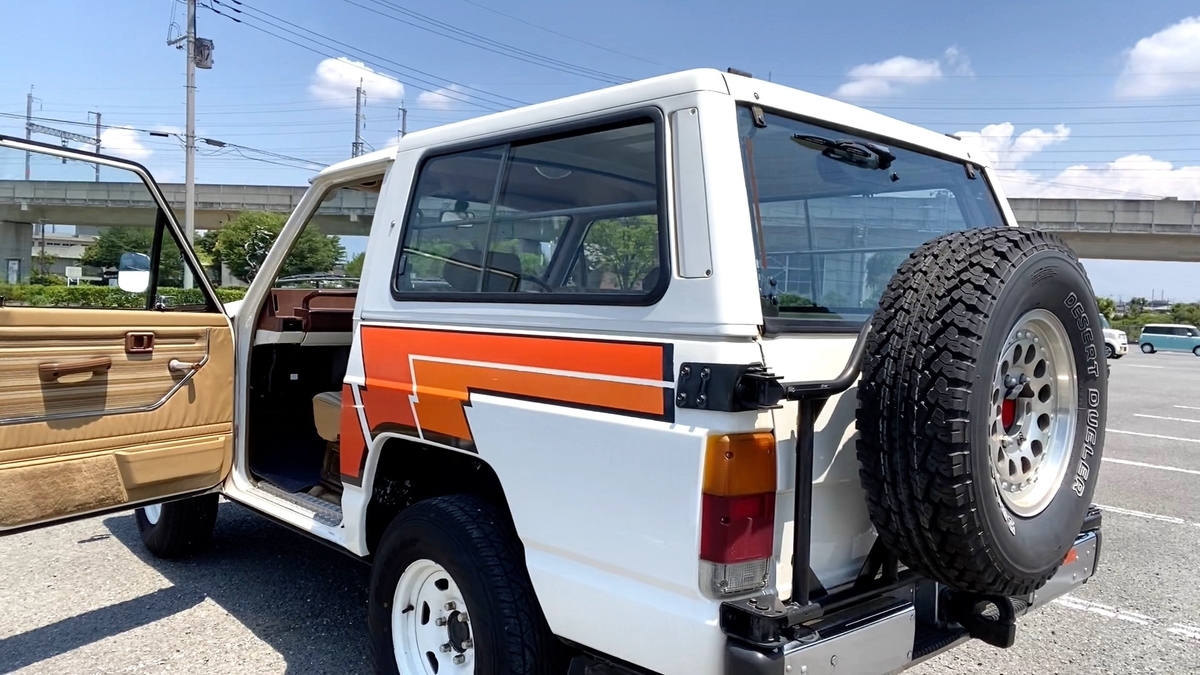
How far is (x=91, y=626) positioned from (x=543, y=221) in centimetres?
299

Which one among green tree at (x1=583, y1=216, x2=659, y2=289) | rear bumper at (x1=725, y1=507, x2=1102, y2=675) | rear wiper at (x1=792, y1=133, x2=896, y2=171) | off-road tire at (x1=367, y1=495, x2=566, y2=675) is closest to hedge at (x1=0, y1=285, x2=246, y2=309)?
off-road tire at (x1=367, y1=495, x2=566, y2=675)

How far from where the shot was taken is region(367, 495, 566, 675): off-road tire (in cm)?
242

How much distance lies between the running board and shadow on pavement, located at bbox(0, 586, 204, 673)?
2.40 feet

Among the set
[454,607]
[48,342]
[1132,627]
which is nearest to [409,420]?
[454,607]

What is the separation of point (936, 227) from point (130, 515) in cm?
537

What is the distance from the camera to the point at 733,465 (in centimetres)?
198

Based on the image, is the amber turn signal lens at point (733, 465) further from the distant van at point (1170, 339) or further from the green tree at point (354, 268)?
the distant van at point (1170, 339)

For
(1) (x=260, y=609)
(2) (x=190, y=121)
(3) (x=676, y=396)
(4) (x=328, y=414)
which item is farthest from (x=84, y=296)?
(2) (x=190, y=121)

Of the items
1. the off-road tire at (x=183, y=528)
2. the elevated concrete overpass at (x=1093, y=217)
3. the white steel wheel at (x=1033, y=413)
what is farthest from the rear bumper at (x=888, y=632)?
the elevated concrete overpass at (x=1093, y=217)

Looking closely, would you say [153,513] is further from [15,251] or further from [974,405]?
[974,405]

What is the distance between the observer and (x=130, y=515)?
555 cm

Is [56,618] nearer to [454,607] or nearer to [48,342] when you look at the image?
[48,342]

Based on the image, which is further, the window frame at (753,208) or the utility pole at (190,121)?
the utility pole at (190,121)

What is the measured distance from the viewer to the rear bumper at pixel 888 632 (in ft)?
6.37
